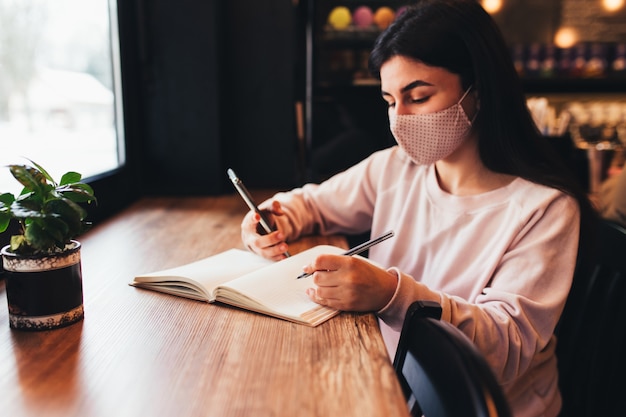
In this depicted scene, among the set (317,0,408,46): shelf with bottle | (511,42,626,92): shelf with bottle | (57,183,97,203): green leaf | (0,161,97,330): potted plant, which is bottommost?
(0,161,97,330): potted plant

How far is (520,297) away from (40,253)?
74 centimetres

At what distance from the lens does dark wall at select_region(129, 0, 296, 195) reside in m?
1.99

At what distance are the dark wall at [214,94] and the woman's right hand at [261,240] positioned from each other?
0.86 metres

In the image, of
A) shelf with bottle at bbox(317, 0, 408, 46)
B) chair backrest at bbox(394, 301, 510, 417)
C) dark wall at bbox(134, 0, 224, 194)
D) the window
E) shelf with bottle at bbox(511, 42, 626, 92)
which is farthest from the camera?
shelf with bottle at bbox(511, 42, 626, 92)

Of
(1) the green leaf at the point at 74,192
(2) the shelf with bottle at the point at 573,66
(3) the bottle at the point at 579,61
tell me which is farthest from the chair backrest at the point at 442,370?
(3) the bottle at the point at 579,61

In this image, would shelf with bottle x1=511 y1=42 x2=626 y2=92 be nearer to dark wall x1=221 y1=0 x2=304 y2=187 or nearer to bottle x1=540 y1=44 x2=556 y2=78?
bottle x1=540 y1=44 x2=556 y2=78

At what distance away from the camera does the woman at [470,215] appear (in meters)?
0.91

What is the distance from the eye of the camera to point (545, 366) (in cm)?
112

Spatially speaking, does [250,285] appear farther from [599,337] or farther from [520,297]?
[599,337]

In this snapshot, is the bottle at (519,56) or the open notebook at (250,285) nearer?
the open notebook at (250,285)

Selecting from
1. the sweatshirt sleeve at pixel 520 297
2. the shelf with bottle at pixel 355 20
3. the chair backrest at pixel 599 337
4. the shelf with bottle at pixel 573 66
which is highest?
the shelf with bottle at pixel 355 20

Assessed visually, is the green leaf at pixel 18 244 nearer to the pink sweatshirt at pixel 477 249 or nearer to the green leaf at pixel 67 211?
the green leaf at pixel 67 211

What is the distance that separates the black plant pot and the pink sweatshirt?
474 millimetres

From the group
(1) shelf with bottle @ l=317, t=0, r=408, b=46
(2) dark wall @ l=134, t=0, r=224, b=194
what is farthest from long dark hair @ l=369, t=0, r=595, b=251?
(1) shelf with bottle @ l=317, t=0, r=408, b=46
